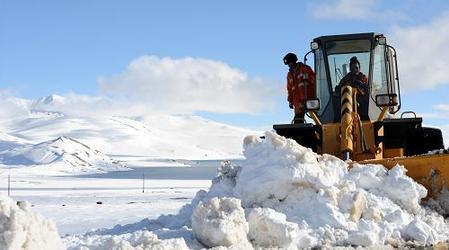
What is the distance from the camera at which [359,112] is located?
322 inches

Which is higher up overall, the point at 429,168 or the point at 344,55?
the point at 344,55

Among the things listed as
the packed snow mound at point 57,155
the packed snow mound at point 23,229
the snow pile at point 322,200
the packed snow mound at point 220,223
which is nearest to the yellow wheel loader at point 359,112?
the snow pile at point 322,200

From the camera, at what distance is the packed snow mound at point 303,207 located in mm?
5453

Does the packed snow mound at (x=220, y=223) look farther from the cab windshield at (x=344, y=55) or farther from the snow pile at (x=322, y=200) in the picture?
the cab windshield at (x=344, y=55)

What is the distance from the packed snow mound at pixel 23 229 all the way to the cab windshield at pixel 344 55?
4983 mm

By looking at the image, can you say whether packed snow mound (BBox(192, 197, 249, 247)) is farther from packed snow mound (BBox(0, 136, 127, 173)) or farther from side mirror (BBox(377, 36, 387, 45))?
packed snow mound (BBox(0, 136, 127, 173))

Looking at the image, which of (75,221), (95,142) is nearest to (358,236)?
(75,221)

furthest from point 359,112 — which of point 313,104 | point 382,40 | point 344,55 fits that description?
point 382,40

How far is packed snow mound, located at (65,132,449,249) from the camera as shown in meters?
5.45

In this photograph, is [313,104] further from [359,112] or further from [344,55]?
[344,55]

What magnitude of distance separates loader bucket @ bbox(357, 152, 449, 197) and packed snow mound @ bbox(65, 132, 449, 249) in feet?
0.95

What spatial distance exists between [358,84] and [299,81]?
0.80 meters

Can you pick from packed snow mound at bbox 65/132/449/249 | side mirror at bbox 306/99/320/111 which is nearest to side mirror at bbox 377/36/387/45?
side mirror at bbox 306/99/320/111

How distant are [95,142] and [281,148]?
15539 cm
